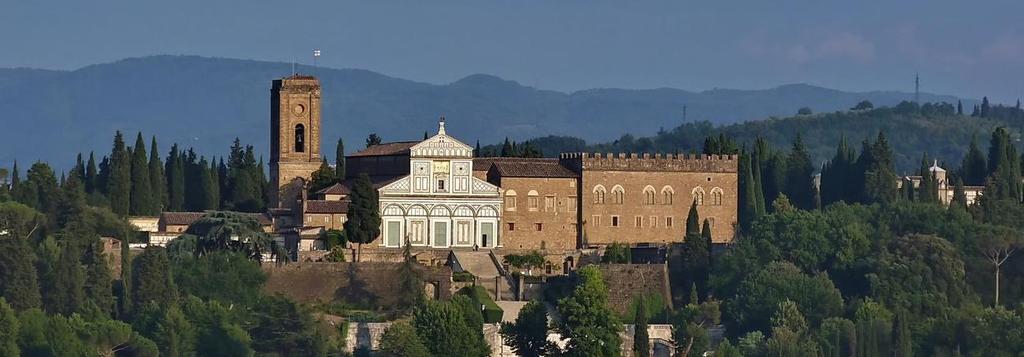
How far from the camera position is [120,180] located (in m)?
70.9

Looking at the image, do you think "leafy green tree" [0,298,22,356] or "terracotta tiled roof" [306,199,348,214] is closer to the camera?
"leafy green tree" [0,298,22,356]

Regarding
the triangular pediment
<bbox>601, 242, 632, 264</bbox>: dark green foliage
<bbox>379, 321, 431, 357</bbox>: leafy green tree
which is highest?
the triangular pediment

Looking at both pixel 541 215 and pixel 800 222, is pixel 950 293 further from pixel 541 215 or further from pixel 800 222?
pixel 541 215

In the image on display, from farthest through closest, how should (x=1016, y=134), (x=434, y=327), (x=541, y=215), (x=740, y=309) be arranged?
(x=1016, y=134) < (x=541, y=215) < (x=740, y=309) < (x=434, y=327)

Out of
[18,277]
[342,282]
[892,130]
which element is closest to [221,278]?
[342,282]

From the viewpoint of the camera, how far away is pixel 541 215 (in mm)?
68625

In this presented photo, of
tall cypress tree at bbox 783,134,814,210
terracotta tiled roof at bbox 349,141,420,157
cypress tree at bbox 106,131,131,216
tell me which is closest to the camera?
terracotta tiled roof at bbox 349,141,420,157

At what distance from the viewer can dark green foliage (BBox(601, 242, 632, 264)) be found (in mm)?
65938

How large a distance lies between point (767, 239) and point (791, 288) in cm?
292

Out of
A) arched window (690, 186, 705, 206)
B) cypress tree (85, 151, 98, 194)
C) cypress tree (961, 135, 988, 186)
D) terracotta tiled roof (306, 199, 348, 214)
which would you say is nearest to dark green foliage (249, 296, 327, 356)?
terracotta tiled roof (306, 199, 348, 214)

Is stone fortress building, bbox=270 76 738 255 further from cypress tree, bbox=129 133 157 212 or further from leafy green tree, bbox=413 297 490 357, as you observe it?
leafy green tree, bbox=413 297 490 357

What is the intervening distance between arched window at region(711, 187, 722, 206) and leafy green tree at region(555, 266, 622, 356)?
1035cm

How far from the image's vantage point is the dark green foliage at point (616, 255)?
65938 mm

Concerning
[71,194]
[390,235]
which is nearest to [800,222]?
[390,235]
